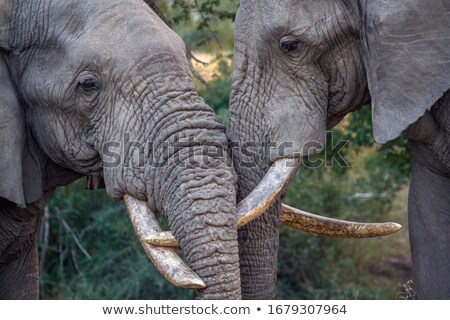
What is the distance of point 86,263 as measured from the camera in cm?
820

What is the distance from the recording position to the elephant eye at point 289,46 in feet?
17.0

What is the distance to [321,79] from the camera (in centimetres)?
524

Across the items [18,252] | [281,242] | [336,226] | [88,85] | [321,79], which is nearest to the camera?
[88,85]

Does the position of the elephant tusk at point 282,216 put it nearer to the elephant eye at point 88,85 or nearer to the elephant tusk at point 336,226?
the elephant tusk at point 336,226

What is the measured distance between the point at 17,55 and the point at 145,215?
981 mm

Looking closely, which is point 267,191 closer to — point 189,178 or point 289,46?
point 189,178

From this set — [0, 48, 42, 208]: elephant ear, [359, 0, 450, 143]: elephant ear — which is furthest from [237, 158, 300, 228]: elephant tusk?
[0, 48, 42, 208]: elephant ear

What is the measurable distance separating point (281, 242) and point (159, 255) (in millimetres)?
3603

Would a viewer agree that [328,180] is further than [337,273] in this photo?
Yes

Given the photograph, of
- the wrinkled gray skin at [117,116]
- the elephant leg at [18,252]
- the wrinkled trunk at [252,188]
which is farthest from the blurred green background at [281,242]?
the wrinkled gray skin at [117,116]

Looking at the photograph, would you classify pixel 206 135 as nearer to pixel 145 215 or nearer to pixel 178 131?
pixel 178 131

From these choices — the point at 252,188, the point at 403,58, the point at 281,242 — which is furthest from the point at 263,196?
the point at 281,242
